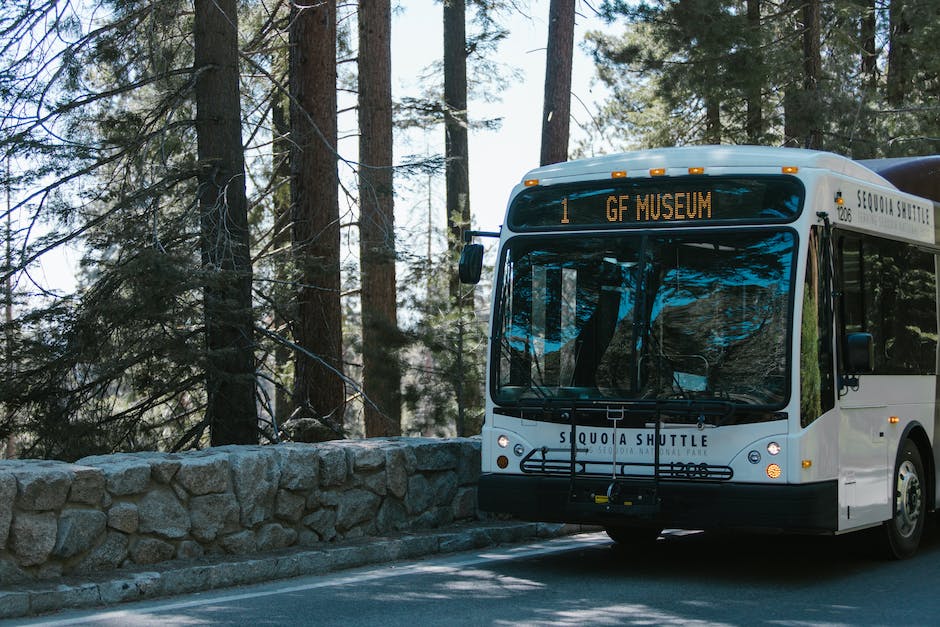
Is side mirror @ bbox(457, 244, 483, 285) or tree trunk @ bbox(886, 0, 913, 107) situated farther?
tree trunk @ bbox(886, 0, 913, 107)

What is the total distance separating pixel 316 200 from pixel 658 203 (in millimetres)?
7367

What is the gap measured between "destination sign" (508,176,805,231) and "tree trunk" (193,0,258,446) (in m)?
4.53

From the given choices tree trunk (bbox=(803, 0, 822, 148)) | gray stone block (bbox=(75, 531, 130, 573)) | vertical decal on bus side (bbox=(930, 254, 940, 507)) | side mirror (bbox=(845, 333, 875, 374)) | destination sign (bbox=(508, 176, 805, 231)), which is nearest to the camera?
gray stone block (bbox=(75, 531, 130, 573))

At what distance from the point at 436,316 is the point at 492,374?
6793 millimetres

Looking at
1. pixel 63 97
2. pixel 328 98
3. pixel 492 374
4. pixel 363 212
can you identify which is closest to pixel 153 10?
pixel 63 97

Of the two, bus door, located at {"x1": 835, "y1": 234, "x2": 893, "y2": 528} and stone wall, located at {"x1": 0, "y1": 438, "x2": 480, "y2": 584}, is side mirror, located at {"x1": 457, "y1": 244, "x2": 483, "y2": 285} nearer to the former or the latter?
stone wall, located at {"x1": 0, "y1": 438, "x2": 480, "y2": 584}

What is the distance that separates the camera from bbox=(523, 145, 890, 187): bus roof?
339 inches

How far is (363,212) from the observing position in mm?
16094

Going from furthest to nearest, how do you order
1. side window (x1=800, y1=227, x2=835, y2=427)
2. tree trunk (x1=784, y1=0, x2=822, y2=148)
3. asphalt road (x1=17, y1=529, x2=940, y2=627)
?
tree trunk (x1=784, y1=0, x2=822, y2=148) → side window (x1=800, y1=227, x2=835, y2=427) → asphalt road (x1=17, y1=529, x2=940, y2=627)

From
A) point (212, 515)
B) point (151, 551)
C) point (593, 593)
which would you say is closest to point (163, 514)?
point (151, 551)

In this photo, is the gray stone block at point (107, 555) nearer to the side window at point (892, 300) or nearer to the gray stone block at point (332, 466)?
the gray stone block at point (332, 466)

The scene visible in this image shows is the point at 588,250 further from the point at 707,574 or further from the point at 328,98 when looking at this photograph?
the point at 328,98

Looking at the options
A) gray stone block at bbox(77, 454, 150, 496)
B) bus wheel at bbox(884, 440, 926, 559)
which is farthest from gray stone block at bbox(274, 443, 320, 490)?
bus wheel at bbox(884, 440, 926, 559)

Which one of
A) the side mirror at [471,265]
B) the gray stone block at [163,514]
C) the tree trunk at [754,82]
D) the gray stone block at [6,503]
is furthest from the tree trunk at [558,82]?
the gray stone block at [6,503]
